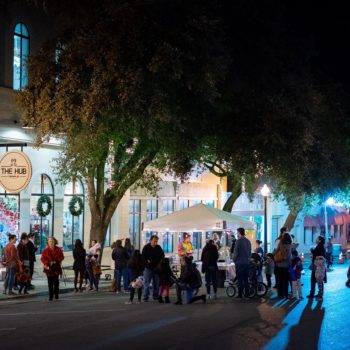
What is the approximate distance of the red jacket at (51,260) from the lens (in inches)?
744

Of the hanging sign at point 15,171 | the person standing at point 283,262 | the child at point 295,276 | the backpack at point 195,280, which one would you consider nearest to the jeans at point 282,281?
the person standing at point 283,262

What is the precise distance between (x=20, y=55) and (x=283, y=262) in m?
13.7

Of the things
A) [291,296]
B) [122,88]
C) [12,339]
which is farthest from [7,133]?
[12,339]

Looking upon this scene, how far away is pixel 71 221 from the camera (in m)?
31.3

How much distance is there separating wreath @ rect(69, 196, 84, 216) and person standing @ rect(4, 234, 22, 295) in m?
10.0

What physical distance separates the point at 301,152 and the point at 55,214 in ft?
35.1

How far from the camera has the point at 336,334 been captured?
13.1m

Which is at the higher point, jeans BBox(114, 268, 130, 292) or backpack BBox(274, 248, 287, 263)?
backpack BBox(274, 248, 287, 263)

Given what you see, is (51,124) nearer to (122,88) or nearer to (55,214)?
(122,88)

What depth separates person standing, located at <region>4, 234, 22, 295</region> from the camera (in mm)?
20562

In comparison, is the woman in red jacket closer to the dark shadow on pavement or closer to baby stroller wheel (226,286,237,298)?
Result: baby stroller wheel (226,286,237,298)

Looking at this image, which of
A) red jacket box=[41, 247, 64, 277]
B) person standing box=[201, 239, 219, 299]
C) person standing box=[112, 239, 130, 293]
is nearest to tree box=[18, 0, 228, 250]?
person standing box=[112, 239, 130, 293]

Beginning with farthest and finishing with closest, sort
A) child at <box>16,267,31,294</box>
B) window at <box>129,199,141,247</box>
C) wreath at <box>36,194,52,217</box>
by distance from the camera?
1. window at <box>129,199,141,247</box>
2. wreath at <box>36,194,52,217</box>
3. child at <box>16,267,31,294</box>

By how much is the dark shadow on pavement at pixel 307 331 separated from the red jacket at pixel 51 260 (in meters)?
6.57
